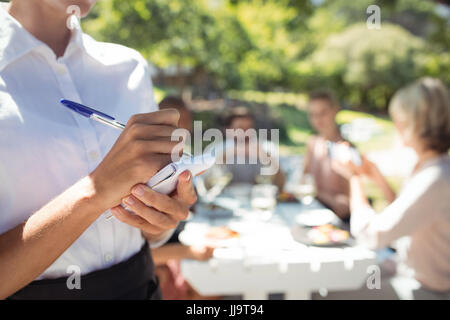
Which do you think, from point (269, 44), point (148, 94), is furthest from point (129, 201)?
point (269, 44)

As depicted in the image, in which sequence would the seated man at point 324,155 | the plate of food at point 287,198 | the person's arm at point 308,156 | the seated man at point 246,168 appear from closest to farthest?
the plate of food at point 287,198, the seated man at point 324,155, the seated man at point 246,168, the person's arm at point 308,156

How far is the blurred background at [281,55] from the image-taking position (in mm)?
6332

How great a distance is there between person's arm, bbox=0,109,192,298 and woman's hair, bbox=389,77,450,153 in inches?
72.8

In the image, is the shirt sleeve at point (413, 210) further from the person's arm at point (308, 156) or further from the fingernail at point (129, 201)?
the person's arm at point (308, 156)

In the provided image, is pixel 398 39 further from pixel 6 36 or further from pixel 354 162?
pixel 6 36

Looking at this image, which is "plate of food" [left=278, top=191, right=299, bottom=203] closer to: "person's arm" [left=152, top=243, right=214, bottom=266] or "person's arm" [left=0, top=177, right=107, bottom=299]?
"person's arm" [left=152, top=243, right=214, bottom=266]

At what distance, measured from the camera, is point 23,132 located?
0.86 meters

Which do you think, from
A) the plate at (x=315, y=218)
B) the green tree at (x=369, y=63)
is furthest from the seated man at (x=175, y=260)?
the green tree at (x=369, y=63)

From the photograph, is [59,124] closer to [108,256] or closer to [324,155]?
[108,256]

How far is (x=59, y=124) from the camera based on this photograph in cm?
93

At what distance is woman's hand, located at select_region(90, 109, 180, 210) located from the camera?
0.72 metres

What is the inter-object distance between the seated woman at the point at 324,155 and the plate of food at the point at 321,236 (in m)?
1.22
